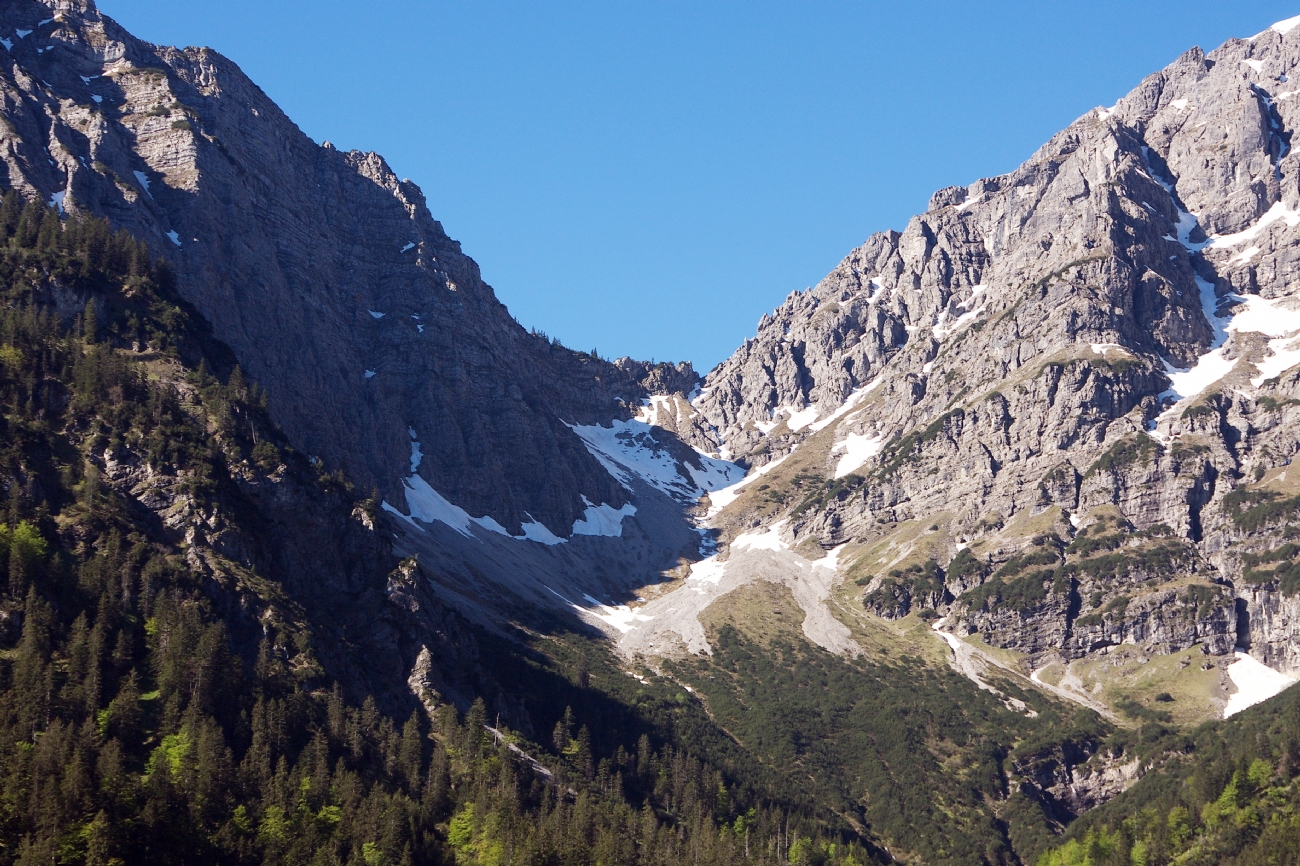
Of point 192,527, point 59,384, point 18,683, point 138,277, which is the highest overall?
point 138,277

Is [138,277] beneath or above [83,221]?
beneath

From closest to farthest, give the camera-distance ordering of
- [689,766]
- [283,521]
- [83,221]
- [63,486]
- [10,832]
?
[10,832] → [63,486] → [283,521] → [689,766] → [83,221]

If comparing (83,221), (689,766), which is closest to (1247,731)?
(689,766)

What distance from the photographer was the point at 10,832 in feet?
294

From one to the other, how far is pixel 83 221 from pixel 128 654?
339 feet

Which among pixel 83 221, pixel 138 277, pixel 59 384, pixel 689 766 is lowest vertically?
pixel 689 766

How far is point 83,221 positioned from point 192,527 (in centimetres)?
7804

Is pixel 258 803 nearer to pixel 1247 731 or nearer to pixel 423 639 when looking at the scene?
pixel 423 639

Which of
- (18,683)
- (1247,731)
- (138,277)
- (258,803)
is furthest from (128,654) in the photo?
(1247,731)

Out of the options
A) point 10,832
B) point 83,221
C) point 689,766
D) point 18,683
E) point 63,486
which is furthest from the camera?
point 83,221

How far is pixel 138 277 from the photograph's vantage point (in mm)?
187625

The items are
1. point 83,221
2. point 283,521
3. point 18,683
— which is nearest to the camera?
point 18,683

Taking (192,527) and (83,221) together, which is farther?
(83,221)

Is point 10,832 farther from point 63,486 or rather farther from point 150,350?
point 150,350
